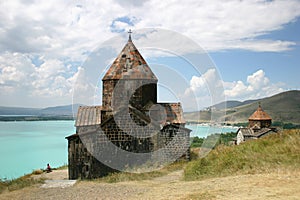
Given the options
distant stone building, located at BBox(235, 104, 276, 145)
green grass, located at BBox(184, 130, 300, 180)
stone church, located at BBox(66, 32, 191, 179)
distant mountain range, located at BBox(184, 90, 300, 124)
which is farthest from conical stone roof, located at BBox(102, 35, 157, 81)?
distant mountain range, located at BBox(184, 90, 300, 124)

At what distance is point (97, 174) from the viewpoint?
39.4ft

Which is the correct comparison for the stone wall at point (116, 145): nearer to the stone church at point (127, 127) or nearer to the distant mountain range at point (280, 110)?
the stone church at point (127, 127)

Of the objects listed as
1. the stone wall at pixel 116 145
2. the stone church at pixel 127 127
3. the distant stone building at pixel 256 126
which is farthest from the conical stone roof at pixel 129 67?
the distant stone building at pixel 256 126

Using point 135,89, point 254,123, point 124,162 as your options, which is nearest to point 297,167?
point 124,162

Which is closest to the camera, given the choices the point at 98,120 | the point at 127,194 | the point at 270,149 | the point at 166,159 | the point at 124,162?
the point at 127,194

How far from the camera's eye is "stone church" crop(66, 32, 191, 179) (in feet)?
39.7

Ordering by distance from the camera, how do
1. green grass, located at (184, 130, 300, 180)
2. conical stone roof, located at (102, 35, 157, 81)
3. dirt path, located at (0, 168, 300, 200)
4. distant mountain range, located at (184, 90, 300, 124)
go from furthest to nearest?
distant mountain range, located at (184, 90, 300, 124), conical stone roof, located at (102, 35, 157, 81), green grass, located at (184, 130, 300, 180), dirt path, located at (0, 168, 300, 200)

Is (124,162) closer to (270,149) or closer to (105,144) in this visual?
(105,144)

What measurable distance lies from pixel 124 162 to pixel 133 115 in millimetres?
2133

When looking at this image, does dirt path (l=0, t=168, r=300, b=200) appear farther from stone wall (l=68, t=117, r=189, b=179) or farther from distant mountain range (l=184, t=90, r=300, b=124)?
distant mountain range (l=184, t=90, r=300, b=124)

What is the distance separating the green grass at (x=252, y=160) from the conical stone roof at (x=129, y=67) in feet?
19.7

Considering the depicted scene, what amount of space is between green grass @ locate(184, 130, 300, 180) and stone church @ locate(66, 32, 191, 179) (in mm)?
3834

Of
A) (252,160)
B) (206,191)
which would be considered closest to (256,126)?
(252,160)

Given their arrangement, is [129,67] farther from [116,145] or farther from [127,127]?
[116,145]
